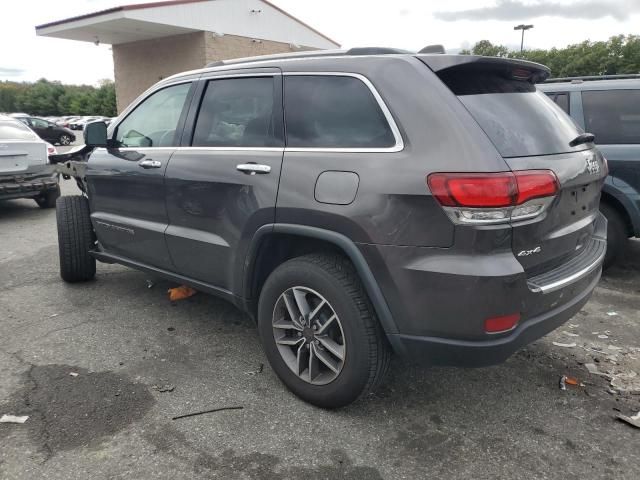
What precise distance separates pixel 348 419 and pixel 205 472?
0.78 metres

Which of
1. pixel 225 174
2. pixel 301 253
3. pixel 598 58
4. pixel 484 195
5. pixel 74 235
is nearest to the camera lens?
pixel 484 195

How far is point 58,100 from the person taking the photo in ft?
209

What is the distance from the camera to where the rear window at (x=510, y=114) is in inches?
92.7

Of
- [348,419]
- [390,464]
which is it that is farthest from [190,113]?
[390,464]

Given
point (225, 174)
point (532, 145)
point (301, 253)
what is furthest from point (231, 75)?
point (532, 145)

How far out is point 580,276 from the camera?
2605mm

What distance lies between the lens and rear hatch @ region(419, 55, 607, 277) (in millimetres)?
2312

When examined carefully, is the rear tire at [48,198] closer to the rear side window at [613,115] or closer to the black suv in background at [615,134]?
the black suv in background at [615,134]

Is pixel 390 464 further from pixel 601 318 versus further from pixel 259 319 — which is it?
pixel 601 318

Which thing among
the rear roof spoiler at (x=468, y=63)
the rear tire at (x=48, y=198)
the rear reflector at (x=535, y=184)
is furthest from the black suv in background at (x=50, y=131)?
the rear reflector at (x=535, y=184)

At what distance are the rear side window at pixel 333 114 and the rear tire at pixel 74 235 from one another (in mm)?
2503

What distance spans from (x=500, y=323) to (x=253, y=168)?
4.97 feet

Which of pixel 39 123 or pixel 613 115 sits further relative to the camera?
pixel 39 123

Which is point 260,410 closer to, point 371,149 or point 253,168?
point 253,168
